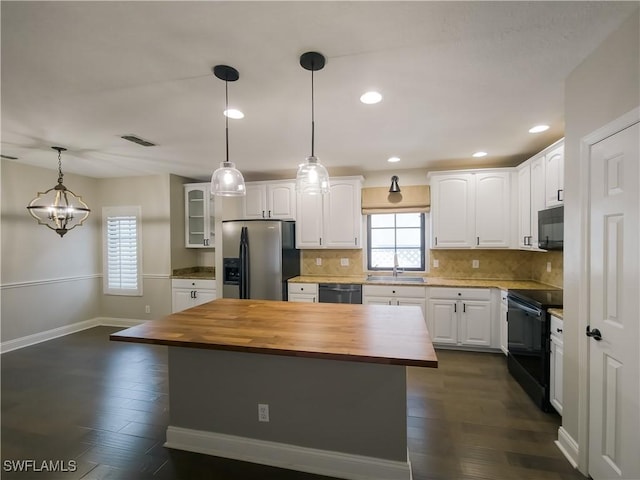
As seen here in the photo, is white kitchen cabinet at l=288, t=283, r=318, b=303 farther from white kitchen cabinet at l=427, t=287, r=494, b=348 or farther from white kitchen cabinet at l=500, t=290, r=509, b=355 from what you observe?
white kitchen cabinet at l=500, t=290, r=509, b=355

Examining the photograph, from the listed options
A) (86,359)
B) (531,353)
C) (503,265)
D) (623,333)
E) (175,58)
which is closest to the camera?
(623,333)

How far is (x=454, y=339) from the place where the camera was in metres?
3.87

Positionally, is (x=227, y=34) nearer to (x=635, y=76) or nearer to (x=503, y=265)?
(x=635, y=76)

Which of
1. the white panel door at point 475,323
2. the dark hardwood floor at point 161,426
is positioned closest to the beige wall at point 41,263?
the dark hardwood floor at point 161,426

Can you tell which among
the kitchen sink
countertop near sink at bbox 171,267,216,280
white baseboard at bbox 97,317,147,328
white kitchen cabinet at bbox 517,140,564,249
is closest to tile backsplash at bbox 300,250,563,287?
the kitchen sink

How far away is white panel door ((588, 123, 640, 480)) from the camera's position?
147 cm

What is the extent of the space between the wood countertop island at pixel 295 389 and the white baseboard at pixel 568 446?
1081 millimetres

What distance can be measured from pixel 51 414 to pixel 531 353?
4244 millimetres

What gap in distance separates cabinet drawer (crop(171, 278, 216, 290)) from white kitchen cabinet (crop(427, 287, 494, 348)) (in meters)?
3.31

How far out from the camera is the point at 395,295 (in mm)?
3996

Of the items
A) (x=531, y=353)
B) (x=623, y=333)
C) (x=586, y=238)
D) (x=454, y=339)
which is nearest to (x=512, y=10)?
(x=586, y=238)

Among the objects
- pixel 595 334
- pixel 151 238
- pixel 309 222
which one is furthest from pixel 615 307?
pixel 151 238

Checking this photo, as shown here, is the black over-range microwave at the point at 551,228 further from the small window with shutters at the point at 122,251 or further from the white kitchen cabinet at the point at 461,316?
the small window with shutters at the point at 122,251

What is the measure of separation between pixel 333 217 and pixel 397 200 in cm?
102
